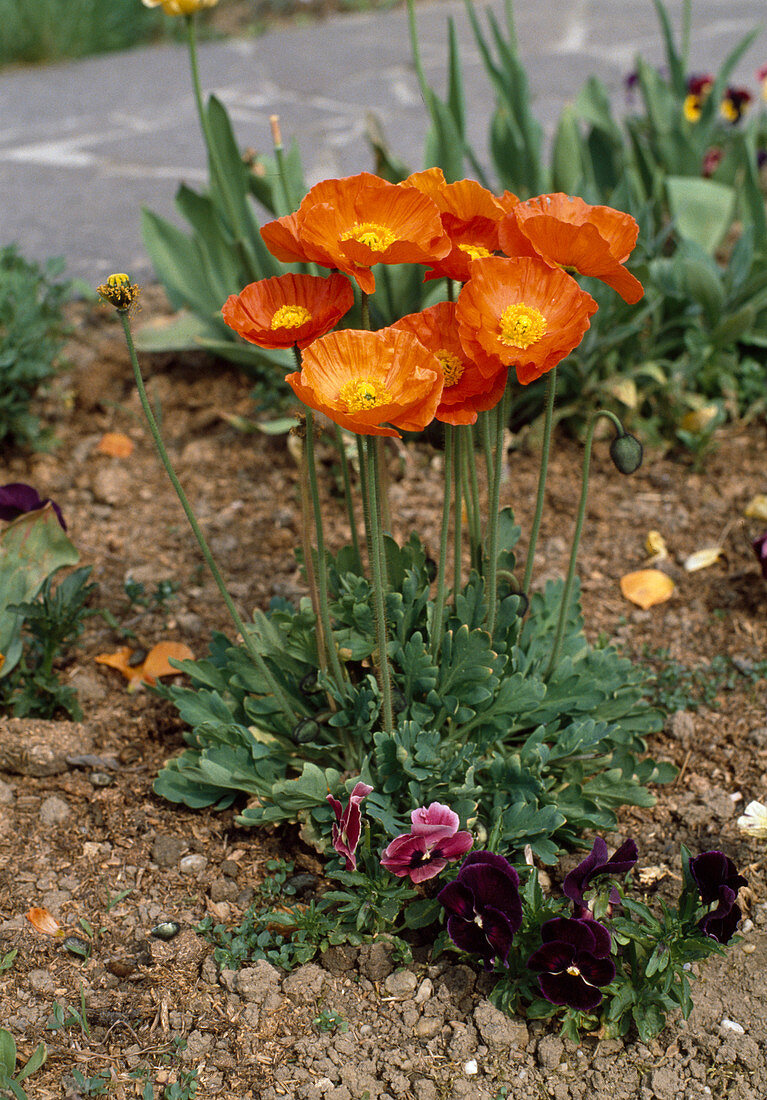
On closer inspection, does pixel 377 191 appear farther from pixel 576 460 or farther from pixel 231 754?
pixel 576 460

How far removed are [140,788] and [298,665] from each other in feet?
1.32

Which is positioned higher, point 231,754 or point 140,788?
point 231,754

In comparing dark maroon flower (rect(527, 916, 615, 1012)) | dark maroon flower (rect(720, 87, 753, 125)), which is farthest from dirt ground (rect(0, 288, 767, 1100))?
dark maroon flower (rect(720, 87, 753, 125))

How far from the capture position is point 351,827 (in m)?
1.58

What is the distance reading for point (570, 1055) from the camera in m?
1.52

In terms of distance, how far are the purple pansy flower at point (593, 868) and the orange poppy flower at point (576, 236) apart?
0.81 meters

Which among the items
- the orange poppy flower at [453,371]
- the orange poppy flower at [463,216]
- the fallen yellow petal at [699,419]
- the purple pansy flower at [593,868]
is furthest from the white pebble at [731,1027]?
the fallen yellow petal at [699,419]

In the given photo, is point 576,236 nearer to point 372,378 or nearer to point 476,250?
point 476,250

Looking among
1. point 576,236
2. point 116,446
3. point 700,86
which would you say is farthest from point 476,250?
point 700,86

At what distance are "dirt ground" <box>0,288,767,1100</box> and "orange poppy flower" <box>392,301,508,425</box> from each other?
901 mm

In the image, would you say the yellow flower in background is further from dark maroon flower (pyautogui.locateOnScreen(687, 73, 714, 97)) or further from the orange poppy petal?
dark maroon flower (pyautogui.locateOnScreen(687, 73, 714, 97))

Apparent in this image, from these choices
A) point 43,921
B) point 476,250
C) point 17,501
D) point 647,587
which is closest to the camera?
point 476,250

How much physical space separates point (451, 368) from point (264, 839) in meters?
0.98

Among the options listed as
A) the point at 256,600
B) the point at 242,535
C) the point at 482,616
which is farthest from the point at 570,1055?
the point at 242,535
